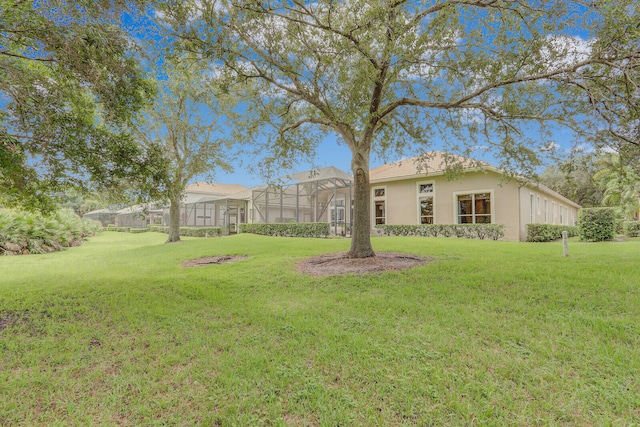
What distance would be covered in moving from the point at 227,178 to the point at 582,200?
123 ft

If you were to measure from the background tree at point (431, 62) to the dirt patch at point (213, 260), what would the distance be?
391 centimetres

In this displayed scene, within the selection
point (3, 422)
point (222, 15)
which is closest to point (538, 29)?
point (222, 15)

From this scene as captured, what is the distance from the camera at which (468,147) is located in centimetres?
936

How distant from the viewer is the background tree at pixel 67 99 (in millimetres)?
3768

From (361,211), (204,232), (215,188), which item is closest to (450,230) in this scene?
(361,211)

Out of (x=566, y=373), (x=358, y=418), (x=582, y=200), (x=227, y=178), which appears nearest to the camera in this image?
(x=358, y=418)

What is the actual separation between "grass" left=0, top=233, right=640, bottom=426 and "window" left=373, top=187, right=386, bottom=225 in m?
13.1

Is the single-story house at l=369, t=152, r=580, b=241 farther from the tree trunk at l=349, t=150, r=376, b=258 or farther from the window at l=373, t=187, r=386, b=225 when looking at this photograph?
the tree trunk at l=349, t=150, r=376, b=258

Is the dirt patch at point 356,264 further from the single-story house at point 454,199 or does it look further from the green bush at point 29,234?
the green bush at point 29,234

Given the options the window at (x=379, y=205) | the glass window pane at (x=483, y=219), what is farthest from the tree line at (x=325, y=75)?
the window at (x=379, y=205)

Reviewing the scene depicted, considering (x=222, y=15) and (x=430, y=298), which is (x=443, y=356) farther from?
(x=222, y=15)

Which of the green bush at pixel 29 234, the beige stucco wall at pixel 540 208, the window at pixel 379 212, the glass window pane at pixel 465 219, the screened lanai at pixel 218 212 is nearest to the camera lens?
the green bush at pixel 29 234

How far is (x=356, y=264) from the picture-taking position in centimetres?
778

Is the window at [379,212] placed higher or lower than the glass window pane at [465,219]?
higher
